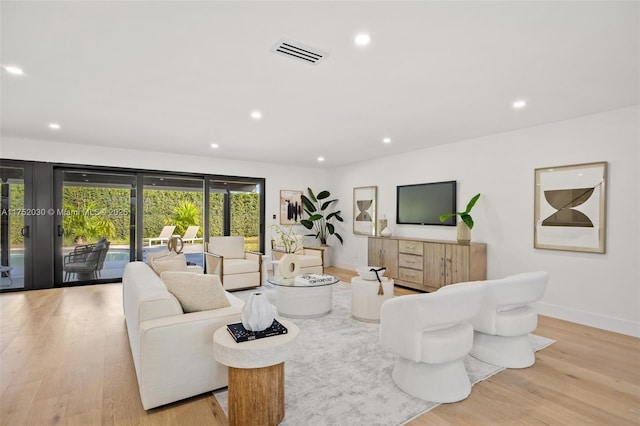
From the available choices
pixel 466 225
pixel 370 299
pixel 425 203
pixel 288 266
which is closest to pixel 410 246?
pixel 425 203

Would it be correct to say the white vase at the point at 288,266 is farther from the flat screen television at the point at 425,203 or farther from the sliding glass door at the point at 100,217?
the sliding glass door at the point at 100,217

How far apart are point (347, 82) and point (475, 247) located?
10.4ft

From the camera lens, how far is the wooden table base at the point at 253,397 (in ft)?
6.33

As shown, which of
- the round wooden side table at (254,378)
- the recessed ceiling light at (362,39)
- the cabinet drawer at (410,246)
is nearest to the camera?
the round wooden side table at (254,378)

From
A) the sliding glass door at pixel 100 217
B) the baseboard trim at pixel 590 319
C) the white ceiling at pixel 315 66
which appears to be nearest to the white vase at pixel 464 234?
the baseboard trim at pixel 590 319

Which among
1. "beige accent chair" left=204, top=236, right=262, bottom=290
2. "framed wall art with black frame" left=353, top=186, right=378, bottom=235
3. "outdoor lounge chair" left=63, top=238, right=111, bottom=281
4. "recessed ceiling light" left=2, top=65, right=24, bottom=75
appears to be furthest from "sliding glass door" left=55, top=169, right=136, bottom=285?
"framed wall art with black frame" left=353, top=186, right=378, bottom=235

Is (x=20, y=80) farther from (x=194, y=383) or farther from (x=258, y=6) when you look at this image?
(x=194, y=383)

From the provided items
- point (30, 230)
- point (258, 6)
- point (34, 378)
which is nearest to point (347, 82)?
point (258, 6)

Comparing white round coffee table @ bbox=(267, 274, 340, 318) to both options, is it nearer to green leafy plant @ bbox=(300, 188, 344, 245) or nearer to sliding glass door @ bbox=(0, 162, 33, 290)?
green leafy plant @ bbox=(300, 188, 344, 245)

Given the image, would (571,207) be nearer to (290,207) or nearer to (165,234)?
(290,207)

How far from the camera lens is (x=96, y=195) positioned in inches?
238

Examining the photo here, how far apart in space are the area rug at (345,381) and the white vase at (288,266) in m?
0.84

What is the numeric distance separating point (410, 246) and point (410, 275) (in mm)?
489

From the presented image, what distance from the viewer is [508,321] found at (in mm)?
2754
